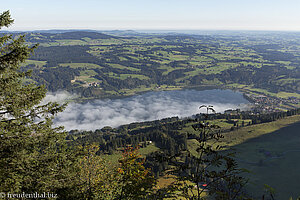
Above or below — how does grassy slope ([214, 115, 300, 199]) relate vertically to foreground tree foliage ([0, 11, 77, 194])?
below

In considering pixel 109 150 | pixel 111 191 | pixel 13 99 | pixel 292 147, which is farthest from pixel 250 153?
pixel 13 99

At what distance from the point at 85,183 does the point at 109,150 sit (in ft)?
554

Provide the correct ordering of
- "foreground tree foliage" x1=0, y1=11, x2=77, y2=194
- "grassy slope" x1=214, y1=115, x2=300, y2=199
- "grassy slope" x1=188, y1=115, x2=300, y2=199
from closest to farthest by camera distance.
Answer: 1. "foreground tree foliage" x1=0, y1=11, x2=77, y2=194
2. "grassy slope" x1=188, y1=115, x2=300, y2=199
3. "grassy slope" x1=214, y1=115, x2=300, y2=199

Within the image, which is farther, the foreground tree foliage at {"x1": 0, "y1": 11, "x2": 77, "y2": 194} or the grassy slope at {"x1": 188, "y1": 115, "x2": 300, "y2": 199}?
the grassy slope at {"x1": 188, "y1": 115, "x2": 300, "y2": 199}

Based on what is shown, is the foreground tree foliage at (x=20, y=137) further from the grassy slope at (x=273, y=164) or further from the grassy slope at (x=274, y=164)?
the grassy slope at (x=274, y=164)

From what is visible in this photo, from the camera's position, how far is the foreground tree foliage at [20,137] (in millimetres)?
18258

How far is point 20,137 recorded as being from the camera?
19.1m

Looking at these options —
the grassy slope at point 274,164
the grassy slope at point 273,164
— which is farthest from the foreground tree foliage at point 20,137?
the grassy slope at point 274,164

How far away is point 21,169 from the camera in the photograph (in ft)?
61.0

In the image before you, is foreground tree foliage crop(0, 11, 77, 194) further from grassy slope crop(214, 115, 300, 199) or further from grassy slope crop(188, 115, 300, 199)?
grassy slope crop(214, 115, 300, 199)

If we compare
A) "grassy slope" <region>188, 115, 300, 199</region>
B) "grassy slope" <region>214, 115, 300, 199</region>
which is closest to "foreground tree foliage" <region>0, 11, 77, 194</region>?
"grassy slope" <region>188, 115, 300, 199</region>

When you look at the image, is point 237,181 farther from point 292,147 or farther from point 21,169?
point 292,147

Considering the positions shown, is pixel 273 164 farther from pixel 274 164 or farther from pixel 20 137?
pixel 20 137

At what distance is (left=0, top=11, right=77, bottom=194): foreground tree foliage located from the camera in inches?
719
